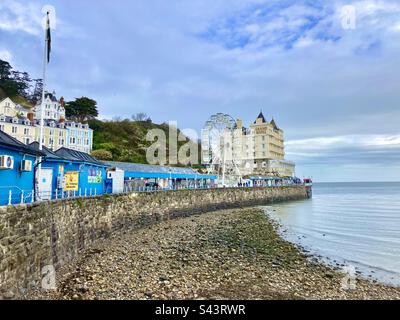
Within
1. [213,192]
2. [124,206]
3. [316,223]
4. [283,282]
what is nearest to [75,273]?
[283,282]

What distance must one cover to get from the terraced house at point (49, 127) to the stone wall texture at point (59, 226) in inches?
1330

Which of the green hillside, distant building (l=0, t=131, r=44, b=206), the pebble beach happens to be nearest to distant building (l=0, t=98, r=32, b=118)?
the green hillside

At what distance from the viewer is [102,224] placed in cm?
1934

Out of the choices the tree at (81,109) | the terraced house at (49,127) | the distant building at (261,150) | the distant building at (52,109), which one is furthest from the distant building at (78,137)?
the distant building at (261,150)

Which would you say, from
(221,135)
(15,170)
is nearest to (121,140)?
(221,135)

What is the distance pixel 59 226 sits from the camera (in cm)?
1291

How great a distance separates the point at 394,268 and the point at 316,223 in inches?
698

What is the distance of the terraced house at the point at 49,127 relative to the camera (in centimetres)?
5259

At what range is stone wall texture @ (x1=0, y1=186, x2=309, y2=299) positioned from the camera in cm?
852

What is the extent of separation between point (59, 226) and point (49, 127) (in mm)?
A: 50575

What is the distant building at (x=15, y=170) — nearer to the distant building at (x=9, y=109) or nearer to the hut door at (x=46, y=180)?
the hut door at (x=46, y=180)

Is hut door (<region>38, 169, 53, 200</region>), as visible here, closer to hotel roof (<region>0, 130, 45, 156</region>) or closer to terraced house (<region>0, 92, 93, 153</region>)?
hotel roof (<region>0, 130, 45, 156</region>)

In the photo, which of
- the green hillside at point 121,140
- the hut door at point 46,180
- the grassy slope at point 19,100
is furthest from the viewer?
the grassy slope at point 19,100

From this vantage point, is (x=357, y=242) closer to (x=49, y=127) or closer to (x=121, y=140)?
(x=49, y=127)
